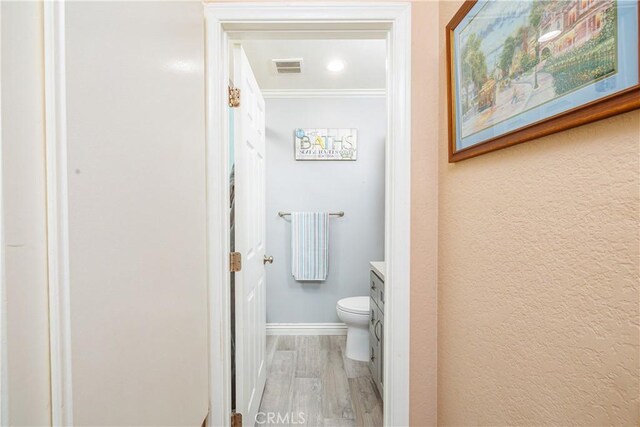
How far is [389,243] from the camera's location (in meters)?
1.15

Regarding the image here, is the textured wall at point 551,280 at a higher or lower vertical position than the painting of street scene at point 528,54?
lower

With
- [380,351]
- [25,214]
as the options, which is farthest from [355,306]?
[25,214]

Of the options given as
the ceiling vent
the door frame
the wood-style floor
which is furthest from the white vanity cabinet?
the ceiling vent

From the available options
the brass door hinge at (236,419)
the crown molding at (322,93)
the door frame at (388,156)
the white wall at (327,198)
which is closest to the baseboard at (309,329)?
the white wall at (327,198)

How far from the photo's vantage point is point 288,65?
233cm

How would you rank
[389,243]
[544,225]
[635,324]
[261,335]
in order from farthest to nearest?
[261,335], [389,243], [544,225], [635,324]

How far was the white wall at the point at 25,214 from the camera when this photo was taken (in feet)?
1.39

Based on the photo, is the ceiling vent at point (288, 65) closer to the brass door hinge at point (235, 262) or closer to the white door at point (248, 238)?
the white door at point (248, 238)

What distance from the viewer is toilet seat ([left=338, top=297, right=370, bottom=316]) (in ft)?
7.45

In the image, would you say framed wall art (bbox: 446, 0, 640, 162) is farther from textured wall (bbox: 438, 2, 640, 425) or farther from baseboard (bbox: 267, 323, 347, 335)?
baseboard (bbox: 267, 323, 347, 335)

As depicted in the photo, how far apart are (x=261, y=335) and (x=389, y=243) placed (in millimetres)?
1103

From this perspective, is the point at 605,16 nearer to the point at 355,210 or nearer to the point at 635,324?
the point at 635,324

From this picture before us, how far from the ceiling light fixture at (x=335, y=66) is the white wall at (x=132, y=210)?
4.97ft

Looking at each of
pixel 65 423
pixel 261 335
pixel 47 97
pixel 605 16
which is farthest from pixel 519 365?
pixel 261 335
